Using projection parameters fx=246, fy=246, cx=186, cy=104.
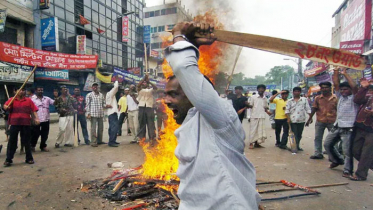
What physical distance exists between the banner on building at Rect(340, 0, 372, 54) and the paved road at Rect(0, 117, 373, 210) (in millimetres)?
10422

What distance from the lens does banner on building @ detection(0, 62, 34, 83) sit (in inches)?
522

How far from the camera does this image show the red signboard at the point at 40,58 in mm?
12400

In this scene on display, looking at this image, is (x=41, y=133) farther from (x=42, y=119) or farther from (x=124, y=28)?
(x=124, y=28)

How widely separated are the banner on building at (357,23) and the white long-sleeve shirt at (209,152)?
1624cm

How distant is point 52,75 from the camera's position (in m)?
16.7

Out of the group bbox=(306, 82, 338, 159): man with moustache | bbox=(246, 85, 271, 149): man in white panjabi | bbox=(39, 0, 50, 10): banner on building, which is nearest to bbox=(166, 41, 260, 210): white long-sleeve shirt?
bbox=(306, 82, 338, 159): man with moustache

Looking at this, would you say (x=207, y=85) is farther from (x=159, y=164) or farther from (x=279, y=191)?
(x=159, y=164)

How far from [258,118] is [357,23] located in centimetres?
1767

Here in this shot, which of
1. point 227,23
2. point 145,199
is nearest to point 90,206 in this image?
point 145,199

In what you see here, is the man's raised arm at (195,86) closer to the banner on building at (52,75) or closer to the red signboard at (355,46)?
the red signboard at (355,46)

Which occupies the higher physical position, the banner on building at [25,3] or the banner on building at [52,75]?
the banner on building at [25,3]

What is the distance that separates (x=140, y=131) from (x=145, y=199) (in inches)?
193

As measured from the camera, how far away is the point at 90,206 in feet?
12.0

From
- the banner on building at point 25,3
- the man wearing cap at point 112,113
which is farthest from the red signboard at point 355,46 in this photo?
the banner on building at point 25,3
